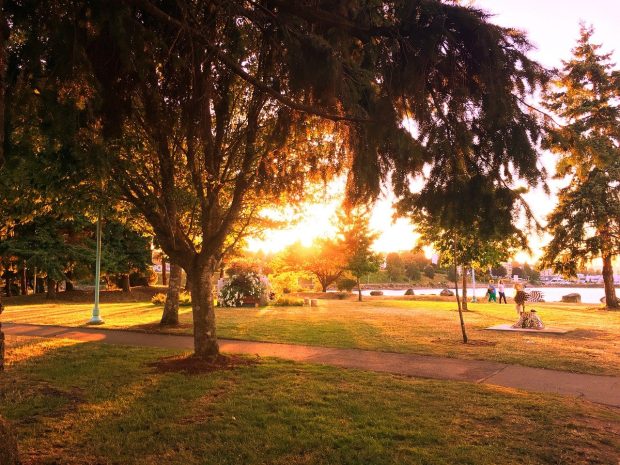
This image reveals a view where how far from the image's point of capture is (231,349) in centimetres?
1064

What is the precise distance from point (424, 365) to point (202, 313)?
163 inches

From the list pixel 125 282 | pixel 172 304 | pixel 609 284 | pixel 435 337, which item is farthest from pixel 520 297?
pixel 125 282

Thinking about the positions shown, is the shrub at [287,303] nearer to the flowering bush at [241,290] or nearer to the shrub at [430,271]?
the flowering bush at [241,290]

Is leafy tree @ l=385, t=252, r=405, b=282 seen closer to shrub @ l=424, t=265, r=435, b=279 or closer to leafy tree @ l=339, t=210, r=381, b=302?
shrub @ l=424, t=265, r=435, b=279

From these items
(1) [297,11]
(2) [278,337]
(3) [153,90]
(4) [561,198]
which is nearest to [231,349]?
(2) [278,337]

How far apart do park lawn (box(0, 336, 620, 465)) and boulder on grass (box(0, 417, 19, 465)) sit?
553 mm

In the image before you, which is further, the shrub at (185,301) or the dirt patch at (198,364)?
the shrub at (185,301)

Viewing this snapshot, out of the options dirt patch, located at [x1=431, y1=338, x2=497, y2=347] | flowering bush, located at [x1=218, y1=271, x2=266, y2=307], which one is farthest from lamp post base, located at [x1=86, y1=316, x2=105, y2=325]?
dirt patch, located at [x1=431, y1=338, x2=497, y2=347]

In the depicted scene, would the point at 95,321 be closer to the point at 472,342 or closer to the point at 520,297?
the point at 472,342

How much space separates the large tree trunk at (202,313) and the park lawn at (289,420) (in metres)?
1.01

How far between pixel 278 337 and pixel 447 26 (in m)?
9.45

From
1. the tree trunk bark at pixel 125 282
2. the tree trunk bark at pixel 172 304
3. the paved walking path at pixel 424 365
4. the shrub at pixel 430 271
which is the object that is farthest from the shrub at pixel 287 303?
the shrub at pixel 430 271

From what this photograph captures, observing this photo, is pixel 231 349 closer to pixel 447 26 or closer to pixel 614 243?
pixel 447 26

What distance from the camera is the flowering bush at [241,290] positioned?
24.9 m
